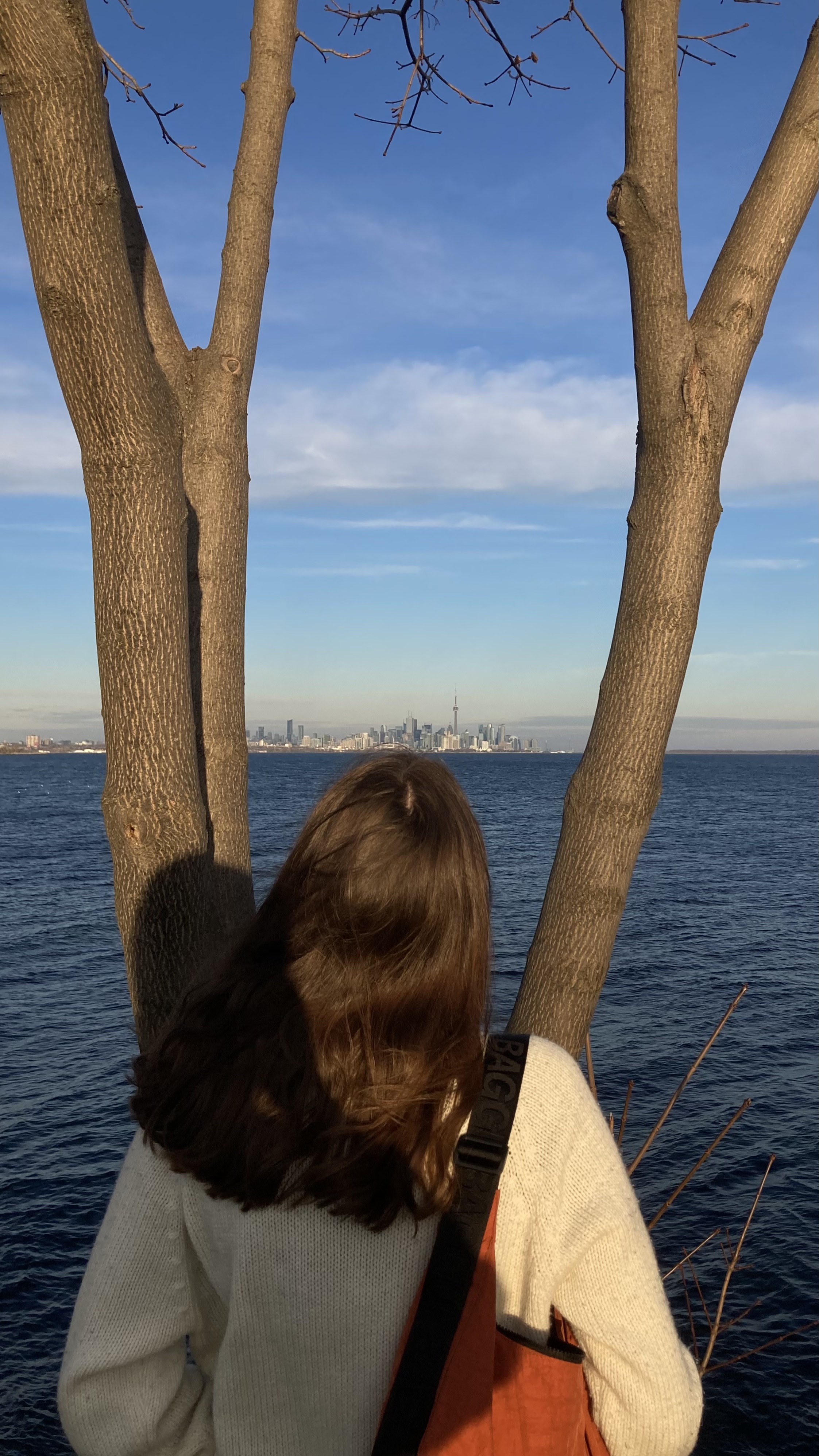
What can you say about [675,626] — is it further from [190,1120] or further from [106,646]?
[190,1120]

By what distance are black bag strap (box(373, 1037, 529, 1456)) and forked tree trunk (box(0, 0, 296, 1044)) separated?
942 mm

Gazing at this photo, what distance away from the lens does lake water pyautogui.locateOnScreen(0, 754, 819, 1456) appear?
25.6 ft

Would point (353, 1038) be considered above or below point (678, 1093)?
above

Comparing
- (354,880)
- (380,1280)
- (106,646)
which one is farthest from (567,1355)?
(106,646)

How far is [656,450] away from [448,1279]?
1703 mm

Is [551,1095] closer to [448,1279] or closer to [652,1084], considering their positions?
[448,1279]

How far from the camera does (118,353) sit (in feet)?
5.91

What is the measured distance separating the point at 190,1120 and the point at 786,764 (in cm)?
18307

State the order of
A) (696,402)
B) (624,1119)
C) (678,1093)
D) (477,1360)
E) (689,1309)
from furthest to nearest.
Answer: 1. (689,1309)
2. (678,1093)
3. (624,1119)
4. (696,402)
5. (477,1360)

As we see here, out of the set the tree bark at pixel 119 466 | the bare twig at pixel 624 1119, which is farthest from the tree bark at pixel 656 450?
the tree bark at pixel 119 466

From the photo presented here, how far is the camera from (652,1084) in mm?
13180

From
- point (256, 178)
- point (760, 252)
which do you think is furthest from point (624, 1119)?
point (256, 178)

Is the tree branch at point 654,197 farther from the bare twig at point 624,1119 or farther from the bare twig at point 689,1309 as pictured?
the bare twig at point 689,1309

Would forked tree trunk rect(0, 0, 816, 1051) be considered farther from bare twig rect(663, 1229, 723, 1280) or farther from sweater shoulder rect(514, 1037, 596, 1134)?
sweater shoulder rect(514, 1037, 596, 1134)
